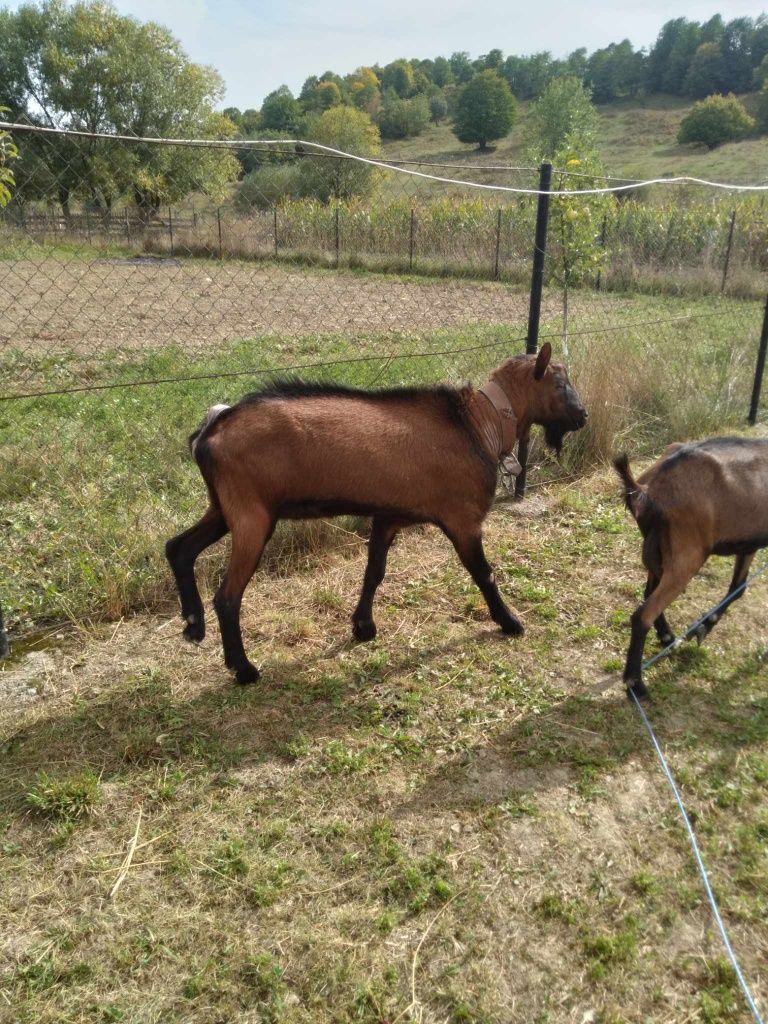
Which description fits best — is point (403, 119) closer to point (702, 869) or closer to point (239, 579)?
point (239, 579)

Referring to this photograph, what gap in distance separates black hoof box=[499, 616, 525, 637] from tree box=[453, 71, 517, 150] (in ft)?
289

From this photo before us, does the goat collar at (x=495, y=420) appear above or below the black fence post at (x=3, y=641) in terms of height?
above

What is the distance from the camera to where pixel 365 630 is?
3859 millimetres

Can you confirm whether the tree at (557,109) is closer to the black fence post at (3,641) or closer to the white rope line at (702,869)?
the white rope line at (702,869)

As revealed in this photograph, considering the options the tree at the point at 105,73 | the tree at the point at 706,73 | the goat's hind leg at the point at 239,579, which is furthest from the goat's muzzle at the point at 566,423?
the tree at the point at 706,73

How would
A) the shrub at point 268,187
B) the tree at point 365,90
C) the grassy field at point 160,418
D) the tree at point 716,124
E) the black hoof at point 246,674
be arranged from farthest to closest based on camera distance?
1. the tree at point 365,90
2. the tree at point 716,124
3. the shrub at point 268,187
4. the grassy field at point 160,418
5. the black hoof at point 246,674

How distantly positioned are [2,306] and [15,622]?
10.8m

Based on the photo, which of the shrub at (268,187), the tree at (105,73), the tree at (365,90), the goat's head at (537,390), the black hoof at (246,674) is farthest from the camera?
the tree at (365,90)

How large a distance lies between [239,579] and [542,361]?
195 centimetres

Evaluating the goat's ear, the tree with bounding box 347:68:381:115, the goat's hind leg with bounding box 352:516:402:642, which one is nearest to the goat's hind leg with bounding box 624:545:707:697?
the goat's ear

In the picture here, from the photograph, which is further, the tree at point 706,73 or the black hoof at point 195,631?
the tree at point 706,73

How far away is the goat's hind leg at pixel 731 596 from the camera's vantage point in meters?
3.76

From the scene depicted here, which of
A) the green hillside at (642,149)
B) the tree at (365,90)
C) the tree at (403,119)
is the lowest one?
the green hillside at (642,149)

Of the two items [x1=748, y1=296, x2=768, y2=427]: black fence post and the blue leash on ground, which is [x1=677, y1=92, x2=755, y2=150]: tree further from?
the blue leash on ground
